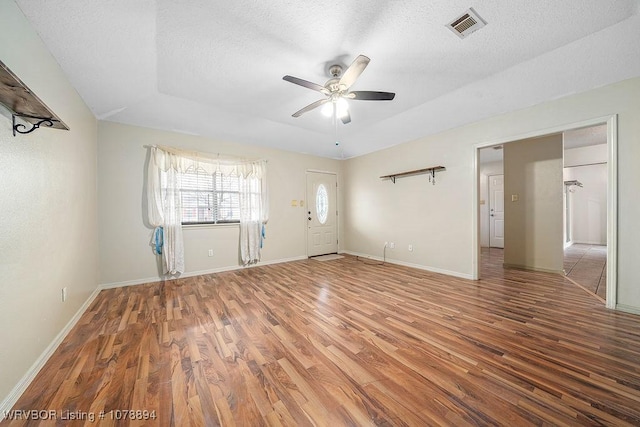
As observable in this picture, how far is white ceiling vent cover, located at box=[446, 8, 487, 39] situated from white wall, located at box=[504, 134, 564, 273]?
3.27 metres

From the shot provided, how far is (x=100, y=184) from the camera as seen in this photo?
11.4 feet

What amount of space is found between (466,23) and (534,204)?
12.9 ft

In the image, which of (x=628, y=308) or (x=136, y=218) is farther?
(x=136, y=218)

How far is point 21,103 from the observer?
4.57 ft

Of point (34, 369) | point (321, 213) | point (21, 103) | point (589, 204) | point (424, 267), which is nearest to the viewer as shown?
point (21, 103)

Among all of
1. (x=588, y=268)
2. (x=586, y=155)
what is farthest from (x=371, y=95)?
(x=586, y=155)

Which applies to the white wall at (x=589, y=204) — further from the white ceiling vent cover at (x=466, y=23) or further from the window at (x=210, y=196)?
the window at (x=210, y=196)

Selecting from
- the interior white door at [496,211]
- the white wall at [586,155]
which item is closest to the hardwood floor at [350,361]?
the interior white door at [496,211]

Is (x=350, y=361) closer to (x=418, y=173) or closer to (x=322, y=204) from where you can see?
(x=418, y=173)

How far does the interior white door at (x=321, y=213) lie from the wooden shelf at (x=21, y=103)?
14.6 ft

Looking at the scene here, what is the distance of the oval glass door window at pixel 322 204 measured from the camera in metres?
5.96

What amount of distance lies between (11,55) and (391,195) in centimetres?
516

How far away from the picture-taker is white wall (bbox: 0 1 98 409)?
1.44 m

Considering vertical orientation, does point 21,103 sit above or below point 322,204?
above
